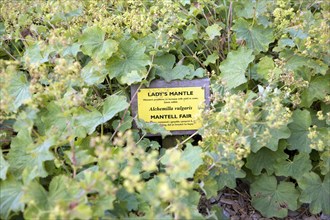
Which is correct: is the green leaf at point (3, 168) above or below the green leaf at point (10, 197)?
above

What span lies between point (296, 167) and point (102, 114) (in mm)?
978

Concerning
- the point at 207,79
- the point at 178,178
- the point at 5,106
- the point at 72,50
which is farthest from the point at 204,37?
the point at 5,106

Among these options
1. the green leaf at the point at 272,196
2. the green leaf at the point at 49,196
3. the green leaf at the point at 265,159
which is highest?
the green leaf at the point at 49,196

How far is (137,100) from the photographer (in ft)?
7.13

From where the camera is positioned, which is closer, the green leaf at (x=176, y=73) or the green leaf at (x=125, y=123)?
the green leaf at (x=125, y=123)

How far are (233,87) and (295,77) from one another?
1.08ft

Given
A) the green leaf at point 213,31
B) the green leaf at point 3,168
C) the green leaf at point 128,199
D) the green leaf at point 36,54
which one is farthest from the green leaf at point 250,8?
the green leaf at point 3,168

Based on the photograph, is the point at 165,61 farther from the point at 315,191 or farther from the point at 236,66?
the point at 315,191

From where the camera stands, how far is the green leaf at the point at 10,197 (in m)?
1.55

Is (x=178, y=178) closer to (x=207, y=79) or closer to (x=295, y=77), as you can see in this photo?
(x=207, y=79)

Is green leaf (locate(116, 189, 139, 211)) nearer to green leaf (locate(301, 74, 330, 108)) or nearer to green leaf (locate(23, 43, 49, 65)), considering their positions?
green leaf (locate(23, 43, 49, 65))

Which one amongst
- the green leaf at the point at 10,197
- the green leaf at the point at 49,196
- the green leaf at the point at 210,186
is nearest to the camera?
the green leaf at the point at 49,196

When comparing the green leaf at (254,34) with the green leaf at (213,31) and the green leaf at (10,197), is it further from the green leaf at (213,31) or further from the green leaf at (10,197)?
the green leaf at (10,197)

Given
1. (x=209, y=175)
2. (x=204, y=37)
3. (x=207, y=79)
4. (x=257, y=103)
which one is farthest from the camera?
(x=204, y=37)
